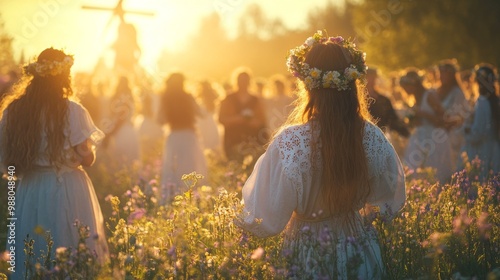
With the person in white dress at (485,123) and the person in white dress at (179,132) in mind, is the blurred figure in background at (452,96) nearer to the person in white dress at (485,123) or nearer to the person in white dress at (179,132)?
the person in white dress at (485,123)

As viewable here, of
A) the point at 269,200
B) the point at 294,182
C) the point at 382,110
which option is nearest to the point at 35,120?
the point at 269,200

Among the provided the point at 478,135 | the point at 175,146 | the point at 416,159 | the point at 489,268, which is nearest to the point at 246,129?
the point at 175,146

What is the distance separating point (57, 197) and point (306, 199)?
2800 mm

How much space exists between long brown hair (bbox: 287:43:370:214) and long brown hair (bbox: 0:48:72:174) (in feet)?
8.22

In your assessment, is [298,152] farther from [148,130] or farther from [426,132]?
[148,130]

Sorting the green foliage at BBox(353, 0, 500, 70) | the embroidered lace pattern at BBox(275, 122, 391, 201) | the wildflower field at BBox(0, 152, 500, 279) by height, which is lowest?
the wildflower field at BBox(0, 152, 500, 279)

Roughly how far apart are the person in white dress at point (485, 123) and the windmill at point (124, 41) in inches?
600

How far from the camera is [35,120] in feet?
20.7

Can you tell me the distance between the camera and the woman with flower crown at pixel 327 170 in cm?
461

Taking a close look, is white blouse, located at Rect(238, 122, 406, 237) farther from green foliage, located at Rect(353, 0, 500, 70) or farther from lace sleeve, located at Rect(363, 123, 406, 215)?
green foliage, located at Rect(353, 0, 500, 70)

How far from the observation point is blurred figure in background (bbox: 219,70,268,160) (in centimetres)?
1289

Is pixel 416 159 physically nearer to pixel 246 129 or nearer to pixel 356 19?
pixel 246 129

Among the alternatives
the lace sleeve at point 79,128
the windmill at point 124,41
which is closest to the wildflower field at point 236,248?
the lace sleeve at point 79,128

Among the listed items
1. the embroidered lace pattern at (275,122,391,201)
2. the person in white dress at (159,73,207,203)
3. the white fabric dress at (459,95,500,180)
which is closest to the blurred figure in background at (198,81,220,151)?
the person in white dress at (159,73,207,203)
